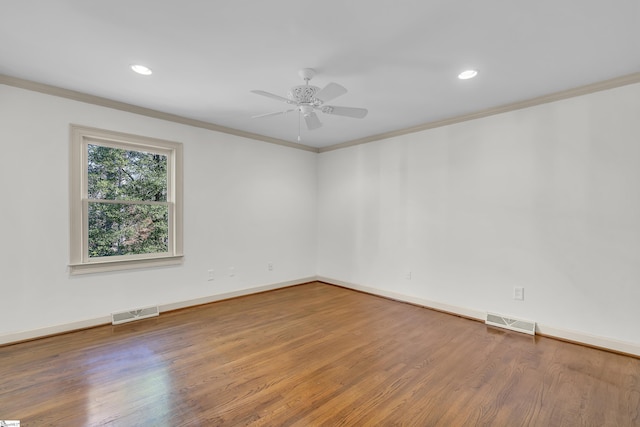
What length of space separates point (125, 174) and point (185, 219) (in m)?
0.89

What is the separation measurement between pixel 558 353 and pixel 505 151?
2.16 meters

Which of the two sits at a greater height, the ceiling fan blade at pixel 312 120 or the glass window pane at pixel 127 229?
the ceiling fan blade at pixel 312 120

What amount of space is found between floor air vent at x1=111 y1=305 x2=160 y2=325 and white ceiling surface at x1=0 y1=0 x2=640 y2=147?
2.49 m

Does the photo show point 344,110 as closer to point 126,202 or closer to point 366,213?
point 366,213

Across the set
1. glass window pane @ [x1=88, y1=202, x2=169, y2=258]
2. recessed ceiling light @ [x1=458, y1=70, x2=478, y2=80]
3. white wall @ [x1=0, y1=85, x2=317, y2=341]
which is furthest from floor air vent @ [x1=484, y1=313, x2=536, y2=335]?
glass window pane @ [x1=88, y1=202, x2=169, y2=258]

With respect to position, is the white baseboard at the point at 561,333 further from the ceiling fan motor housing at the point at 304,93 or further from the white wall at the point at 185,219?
the ceiling fan motor housing at the point at 304,93

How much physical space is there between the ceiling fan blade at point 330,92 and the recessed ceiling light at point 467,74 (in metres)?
1.20

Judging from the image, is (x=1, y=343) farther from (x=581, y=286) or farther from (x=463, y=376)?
(x=581, y=286)

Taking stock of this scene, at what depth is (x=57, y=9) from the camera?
190 centimetres

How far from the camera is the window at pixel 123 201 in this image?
325 cm

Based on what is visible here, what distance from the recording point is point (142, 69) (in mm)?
2672

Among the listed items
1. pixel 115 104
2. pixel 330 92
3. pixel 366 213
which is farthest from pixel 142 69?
pixel 366 213

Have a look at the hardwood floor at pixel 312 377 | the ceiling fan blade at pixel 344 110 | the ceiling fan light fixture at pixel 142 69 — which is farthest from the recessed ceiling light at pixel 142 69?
the hardwood floor at pixel 312 377

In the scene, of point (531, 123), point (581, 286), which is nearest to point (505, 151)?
point (531, 123)
